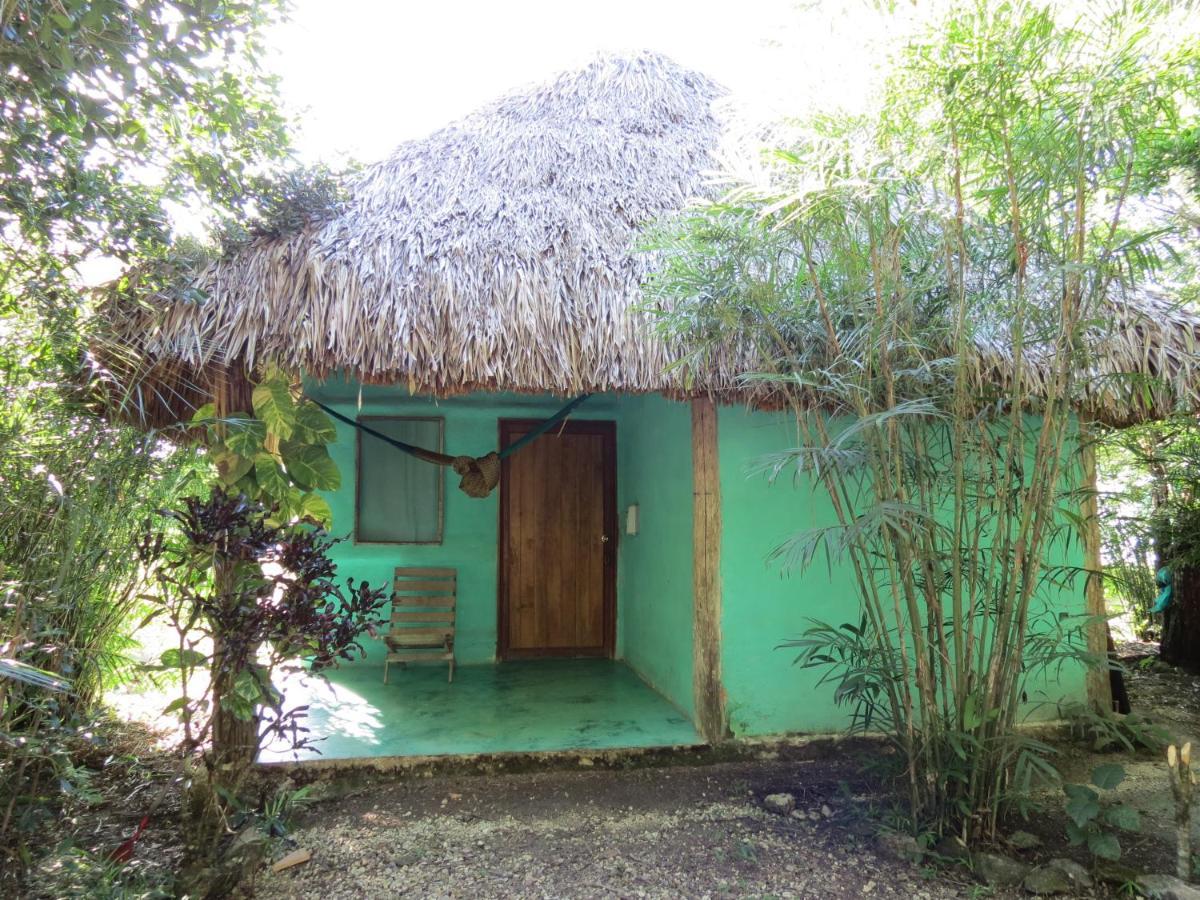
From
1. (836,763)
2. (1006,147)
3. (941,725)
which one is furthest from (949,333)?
(836,763)

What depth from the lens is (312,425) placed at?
283 cm

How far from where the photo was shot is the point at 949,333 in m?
2.40

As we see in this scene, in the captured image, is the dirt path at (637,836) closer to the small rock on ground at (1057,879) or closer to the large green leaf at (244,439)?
the small rock on ground at (1057,879)

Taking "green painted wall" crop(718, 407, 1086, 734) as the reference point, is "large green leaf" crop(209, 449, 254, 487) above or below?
above

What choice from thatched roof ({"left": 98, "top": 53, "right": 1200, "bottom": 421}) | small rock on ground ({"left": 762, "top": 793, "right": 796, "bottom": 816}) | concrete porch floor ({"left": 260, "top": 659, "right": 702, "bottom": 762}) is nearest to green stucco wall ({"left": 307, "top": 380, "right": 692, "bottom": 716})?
concrete porch floor ({"left": 260, "top": 659, "right": 702, "bottom": 762})

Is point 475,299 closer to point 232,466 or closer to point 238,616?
point 232,466

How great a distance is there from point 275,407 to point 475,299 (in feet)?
3.13

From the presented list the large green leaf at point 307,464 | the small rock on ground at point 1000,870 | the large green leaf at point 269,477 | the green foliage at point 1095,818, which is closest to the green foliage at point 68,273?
the large green leaf at point 269,477

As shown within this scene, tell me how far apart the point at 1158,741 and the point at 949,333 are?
8.56ft

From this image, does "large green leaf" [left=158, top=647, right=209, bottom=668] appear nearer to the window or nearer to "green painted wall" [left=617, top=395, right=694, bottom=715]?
"green painted wall" [left=617, top=395, right=694, bottom=715]

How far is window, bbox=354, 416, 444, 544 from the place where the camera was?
4.86 m

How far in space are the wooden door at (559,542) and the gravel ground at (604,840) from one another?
Answer: 1.93 meters

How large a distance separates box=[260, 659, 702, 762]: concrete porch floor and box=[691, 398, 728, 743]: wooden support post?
0.58ft

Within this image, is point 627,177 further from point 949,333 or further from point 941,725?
point 941,725
